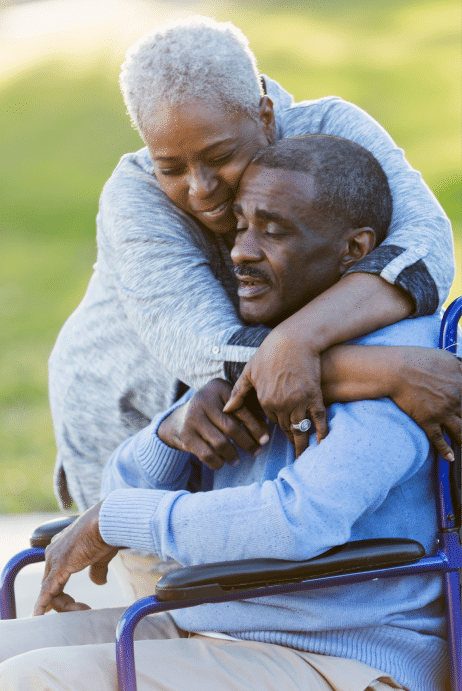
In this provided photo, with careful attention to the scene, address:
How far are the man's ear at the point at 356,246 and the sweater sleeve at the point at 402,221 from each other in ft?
0.14

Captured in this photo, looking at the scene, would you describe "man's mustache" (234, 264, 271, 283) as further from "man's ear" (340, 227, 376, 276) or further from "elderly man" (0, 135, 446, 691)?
"man's ear" (340, 227, 376, 276)

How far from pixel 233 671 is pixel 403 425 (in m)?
0.61

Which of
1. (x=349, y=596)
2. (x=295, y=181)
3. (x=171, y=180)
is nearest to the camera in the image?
(x=349, y=596)

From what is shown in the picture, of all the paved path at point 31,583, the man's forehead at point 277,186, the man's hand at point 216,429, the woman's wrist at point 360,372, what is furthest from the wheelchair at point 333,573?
the paved path at point 31,583

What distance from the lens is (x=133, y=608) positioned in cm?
167

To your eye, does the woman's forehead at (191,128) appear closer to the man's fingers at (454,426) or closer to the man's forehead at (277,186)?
Answer: the man's forehead at (277,186)

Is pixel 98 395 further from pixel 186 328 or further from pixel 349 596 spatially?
pixel 349 596

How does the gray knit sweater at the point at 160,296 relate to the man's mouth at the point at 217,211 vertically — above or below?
below

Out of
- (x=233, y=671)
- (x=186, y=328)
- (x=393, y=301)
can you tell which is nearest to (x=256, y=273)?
(x=186, y=328)

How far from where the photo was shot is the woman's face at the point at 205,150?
2.04 m

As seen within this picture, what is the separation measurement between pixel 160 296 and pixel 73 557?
0.67 metres

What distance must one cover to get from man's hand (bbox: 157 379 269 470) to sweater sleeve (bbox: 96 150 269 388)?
2.8 inches

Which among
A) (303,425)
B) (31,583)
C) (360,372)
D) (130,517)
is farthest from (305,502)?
(31,583)

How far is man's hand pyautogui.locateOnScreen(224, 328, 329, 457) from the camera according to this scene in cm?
182
